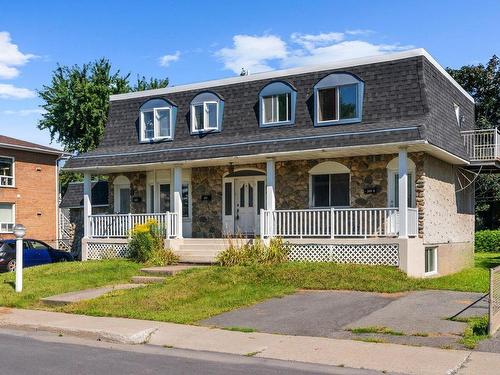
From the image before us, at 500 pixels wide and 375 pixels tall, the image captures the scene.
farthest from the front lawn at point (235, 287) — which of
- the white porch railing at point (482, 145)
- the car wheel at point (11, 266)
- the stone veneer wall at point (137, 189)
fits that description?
the car wheel at point (11, 266)

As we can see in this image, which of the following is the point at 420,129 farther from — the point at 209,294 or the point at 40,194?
the point at 40,194

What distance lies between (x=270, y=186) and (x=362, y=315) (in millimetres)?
8000

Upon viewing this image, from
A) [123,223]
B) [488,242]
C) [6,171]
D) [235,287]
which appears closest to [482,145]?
[235,287]

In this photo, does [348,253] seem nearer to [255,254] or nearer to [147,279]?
[255,254]

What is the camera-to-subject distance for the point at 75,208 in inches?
1345

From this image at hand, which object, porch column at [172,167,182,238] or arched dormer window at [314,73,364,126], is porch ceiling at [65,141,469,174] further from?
arched dormer window at [314,73,364,126]

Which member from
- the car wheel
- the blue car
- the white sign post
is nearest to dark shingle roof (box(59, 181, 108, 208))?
the blue car

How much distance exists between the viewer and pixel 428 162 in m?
19.3

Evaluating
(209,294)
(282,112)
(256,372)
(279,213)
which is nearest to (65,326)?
(209,294)

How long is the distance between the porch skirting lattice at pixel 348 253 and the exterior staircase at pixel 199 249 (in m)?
2.07

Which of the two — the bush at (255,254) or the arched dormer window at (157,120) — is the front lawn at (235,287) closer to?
the bush at (255,254)

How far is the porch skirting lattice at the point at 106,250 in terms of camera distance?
73.7 feet

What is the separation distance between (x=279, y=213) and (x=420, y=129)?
5178 millimetres

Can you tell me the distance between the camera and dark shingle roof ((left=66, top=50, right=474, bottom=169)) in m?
18.6
